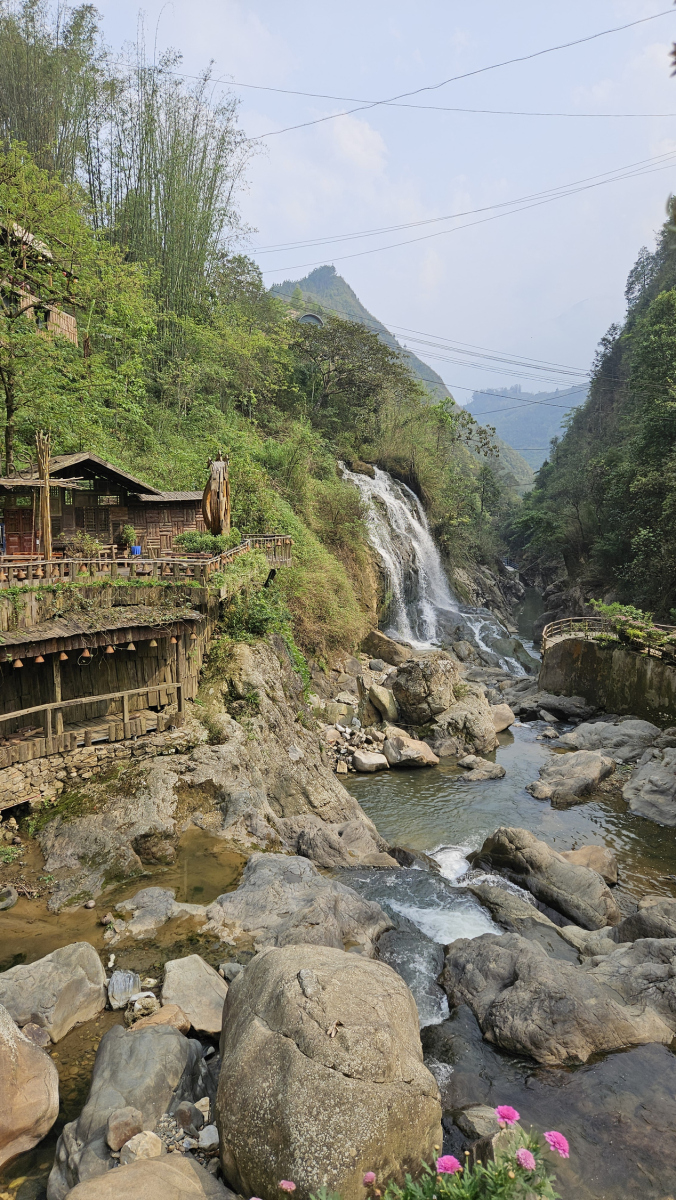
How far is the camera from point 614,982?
7.97 meters

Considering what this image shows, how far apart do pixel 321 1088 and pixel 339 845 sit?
687 centimetres

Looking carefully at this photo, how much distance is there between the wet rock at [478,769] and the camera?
53.9 ft

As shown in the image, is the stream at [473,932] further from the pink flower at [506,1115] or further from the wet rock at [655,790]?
the pink flower at [506,1115]

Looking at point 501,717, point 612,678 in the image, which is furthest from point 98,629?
point 612,678

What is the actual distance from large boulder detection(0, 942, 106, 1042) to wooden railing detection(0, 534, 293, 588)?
5.73 m

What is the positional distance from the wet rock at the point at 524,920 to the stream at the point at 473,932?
26cm

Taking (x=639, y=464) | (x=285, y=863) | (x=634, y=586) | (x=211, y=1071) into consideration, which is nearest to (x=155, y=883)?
(x=285, y=863)

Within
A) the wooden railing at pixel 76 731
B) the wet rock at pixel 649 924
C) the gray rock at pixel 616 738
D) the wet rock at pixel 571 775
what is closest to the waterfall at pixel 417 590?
the gray rock at pixel 616 738

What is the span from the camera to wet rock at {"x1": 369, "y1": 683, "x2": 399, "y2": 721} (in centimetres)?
Answer: 1934

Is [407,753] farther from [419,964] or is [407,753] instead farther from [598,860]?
[419,964]

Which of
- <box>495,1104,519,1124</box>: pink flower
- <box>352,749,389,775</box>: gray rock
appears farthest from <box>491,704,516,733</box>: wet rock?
<box>495,1104,519,1124</box>: pink flower

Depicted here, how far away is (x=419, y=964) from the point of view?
8539mm

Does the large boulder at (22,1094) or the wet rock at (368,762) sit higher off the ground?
the large boulder at (22,1094)

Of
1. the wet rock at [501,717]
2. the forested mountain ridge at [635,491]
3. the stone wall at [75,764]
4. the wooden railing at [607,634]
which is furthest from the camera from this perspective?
the forested mountain ridge at [635,491]
